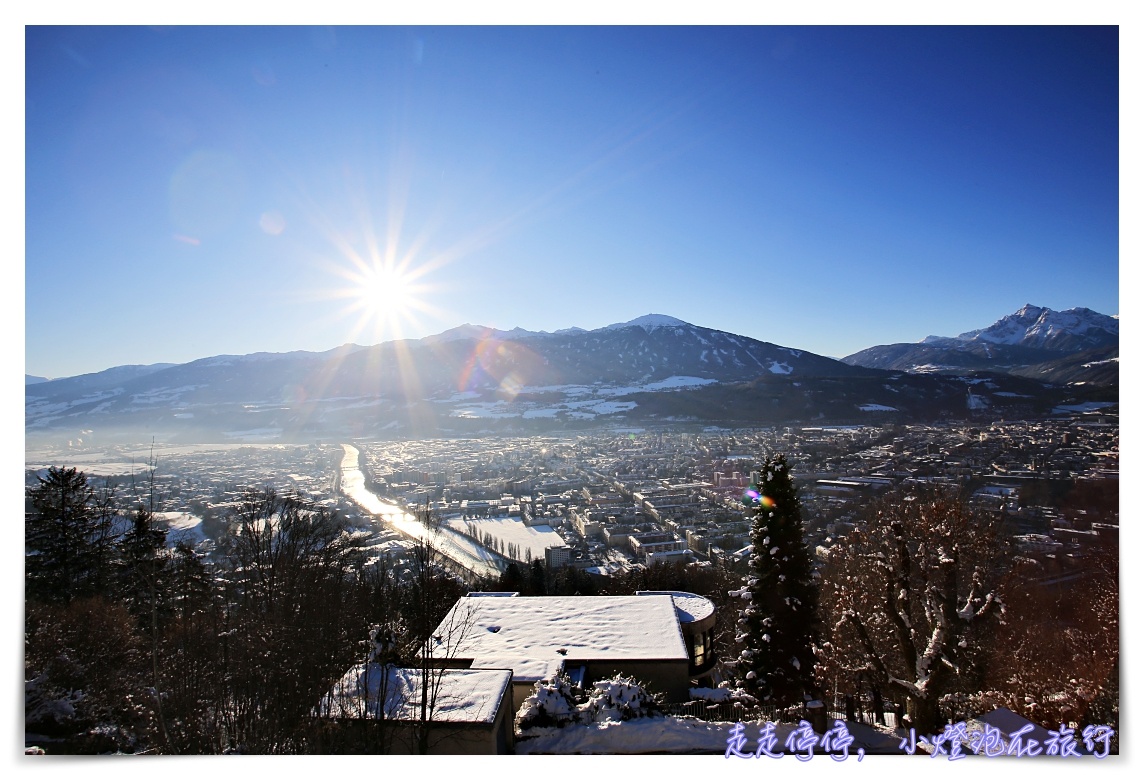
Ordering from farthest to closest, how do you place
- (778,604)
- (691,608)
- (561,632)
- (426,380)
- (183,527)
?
(426,380)
(183,527)
(691,608)
(561,632)
(778,604)

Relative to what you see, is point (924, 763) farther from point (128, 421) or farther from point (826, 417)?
point (826, 417)

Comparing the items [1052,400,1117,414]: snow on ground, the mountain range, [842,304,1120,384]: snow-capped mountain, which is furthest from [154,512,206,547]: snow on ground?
[842,304,1120,384]: snow-capped mountain

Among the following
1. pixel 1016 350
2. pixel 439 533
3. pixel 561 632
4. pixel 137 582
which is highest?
pixel 1016 350

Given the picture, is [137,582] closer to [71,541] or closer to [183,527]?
[71,541]

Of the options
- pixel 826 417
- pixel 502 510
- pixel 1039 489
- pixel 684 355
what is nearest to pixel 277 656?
pixel 1039 489

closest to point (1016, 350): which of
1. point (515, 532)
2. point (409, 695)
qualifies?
point (515, 532)

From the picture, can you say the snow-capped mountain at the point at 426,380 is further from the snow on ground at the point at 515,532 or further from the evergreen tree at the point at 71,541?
the snow on ground at the point at 515,532
